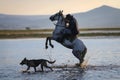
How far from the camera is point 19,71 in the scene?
21.5 m

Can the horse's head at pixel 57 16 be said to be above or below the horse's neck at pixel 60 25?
above

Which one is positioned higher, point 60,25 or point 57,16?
point 57,16

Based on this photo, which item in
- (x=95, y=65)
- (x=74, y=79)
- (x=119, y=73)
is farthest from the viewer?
(x=95, y=65)

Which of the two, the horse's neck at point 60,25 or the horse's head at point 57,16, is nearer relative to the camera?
the horse's neck at point 60,25

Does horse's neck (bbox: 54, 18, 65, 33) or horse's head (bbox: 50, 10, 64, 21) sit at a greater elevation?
horse's head (bbox: 50, 10, 64, 21)

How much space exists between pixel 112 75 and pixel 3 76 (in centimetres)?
437

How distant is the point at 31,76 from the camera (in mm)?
19766

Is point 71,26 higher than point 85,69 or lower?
higher

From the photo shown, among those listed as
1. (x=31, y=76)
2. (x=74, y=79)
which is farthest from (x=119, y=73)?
(x=31, y=76)

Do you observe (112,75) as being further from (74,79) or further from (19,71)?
(19,71)

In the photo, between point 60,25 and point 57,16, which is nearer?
point 60,25

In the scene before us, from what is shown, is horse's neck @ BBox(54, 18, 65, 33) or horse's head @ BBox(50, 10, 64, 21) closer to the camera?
horse's neck @ BBox(54, 18, 65, 33)

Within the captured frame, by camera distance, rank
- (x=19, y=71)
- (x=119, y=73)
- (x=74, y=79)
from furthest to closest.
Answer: (x=19, y=71), (x=119, y=73), (x=74, y=79)

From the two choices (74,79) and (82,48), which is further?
(82,48)
